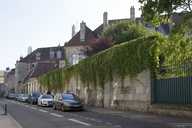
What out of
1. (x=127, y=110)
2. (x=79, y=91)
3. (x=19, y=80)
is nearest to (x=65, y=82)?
(x=79, y=91)

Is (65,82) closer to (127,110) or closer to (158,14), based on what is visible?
(127,110)

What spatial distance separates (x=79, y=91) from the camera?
158ft

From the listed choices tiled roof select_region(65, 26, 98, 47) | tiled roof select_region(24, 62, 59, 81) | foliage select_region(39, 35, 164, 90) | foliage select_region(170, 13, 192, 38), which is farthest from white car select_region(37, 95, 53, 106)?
tiled roof select_region(24, 62, 59, 81)

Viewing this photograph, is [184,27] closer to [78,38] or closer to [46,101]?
[46,101]

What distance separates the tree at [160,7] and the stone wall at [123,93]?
14.2 metres

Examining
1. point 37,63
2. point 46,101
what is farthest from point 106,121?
point 37,63

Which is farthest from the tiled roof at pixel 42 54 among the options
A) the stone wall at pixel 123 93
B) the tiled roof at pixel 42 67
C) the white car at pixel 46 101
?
the stone wall at pixel 123 93

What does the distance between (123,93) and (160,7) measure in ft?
64.5

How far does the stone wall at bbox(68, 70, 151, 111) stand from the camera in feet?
96.6

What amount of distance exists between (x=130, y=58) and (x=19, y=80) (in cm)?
10098

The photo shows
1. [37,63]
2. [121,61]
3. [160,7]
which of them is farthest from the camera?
[37,63]

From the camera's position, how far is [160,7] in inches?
562

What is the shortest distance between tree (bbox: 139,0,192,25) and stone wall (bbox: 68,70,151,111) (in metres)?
14.2

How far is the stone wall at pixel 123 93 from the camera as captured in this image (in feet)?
96.6
